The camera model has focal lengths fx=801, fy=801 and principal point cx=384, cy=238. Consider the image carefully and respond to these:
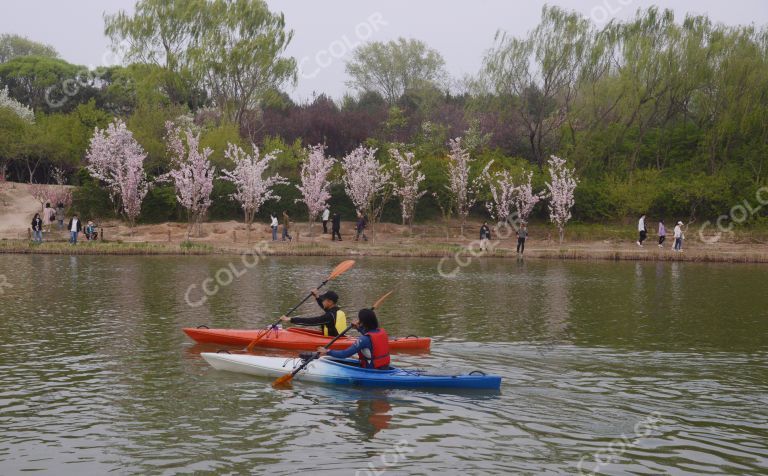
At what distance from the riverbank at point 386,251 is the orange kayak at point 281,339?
76.4 ft

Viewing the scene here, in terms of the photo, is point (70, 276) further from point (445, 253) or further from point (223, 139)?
point (223, 139)

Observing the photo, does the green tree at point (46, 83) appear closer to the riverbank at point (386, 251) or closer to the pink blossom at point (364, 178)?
the pink blossom at point (364, 178)

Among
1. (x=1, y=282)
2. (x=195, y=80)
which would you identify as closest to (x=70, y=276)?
(x=1, y=282)

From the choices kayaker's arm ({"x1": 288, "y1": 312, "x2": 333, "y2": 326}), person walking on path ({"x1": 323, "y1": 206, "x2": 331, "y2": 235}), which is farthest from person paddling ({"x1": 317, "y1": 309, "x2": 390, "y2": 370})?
person walking on path ({"x1": 323, "y1": 206, "x2": 331, "y2": 235})

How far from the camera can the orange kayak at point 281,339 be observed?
17.9 metres

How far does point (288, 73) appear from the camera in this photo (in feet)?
197

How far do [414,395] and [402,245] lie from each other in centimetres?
3223

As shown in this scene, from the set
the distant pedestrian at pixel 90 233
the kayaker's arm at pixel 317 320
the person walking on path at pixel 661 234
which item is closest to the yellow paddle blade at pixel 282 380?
the kayaker's arm at pixel 317 320

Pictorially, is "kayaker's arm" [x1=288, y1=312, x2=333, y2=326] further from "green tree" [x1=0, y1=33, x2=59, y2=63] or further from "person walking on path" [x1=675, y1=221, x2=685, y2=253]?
"green tree" [x1=0, y1=33, x2=59, y2=63]

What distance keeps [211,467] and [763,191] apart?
49340 mm

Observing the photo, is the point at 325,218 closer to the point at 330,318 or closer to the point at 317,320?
the point at 317,320

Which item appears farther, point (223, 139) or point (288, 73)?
point (288, 73)

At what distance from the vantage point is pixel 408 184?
161 ft

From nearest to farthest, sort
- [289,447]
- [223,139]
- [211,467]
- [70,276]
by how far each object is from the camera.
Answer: [211,467] < [289,447] < [70,276] < [223,139]
